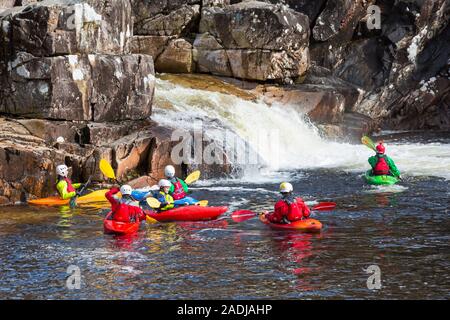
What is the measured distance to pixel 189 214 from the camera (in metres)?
14.7

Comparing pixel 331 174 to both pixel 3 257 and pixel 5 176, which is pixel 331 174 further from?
pixel 3 257

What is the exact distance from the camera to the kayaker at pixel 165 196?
49.0 ft

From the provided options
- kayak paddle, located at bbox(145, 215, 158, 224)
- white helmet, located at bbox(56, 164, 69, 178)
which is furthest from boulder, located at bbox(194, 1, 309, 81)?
kayak paddle, located at bbox(145, 215, 158, 224)

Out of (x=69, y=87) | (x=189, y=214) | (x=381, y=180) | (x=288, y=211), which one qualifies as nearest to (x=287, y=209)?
(x=288, y=211)

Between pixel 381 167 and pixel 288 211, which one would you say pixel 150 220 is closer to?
pixel 288 211

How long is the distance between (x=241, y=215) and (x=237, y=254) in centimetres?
243

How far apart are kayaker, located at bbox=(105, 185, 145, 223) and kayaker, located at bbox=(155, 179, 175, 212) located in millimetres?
949

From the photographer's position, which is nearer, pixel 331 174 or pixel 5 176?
pixel 5 176

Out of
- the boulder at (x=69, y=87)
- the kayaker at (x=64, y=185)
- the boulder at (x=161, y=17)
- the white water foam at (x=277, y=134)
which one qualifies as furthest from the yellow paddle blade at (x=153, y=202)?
the boulder at (x=161, y=17)

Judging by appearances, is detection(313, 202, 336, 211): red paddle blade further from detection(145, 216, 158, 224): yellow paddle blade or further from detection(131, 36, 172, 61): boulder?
detection(131, 36, 172, 61): boulder

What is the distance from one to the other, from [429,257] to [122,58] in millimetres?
10473
